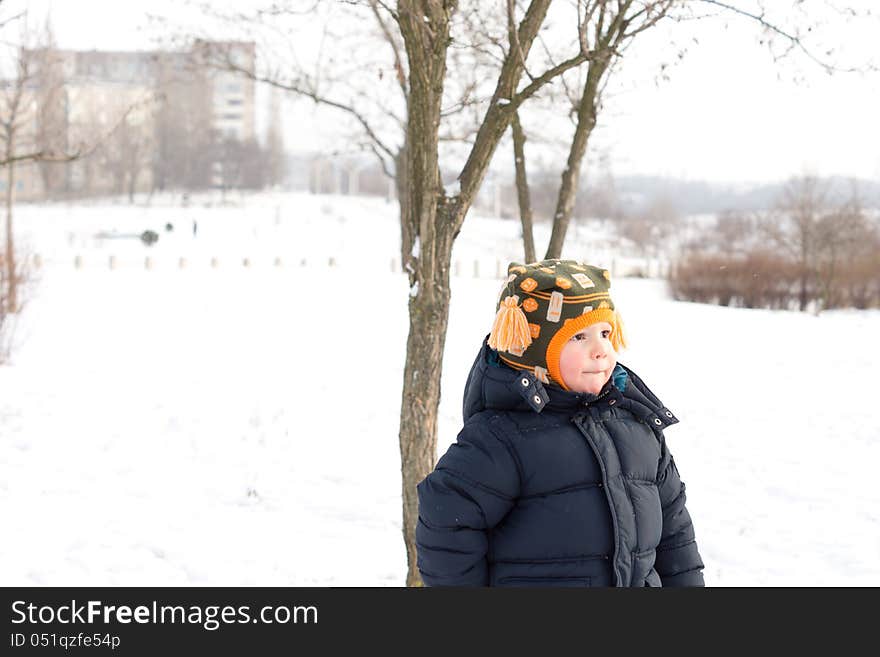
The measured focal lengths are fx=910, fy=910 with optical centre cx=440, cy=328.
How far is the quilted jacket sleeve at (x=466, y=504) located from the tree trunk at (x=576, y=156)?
6.22 m

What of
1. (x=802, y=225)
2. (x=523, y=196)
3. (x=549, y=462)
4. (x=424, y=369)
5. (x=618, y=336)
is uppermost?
(x=802, y=225)

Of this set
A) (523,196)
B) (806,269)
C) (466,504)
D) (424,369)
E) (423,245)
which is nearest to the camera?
(466,504)

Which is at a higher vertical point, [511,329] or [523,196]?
[523,196]

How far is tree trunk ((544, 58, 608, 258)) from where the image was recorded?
8.13 meters

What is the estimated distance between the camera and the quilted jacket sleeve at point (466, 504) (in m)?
2.29

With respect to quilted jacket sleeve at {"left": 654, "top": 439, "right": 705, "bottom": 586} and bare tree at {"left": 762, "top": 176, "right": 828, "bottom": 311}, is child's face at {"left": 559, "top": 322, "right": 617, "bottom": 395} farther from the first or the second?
bare tree at {"left": 762, "top": 176, "right": 828, "bottom": 311}

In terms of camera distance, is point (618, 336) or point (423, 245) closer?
point (618, 336)

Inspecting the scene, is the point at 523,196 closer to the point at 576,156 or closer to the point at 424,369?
the point at 576,156

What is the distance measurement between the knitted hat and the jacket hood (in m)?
0.05

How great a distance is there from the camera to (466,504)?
2.29 metres

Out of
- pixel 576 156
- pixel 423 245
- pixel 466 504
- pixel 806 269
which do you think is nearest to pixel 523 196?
pixel 576 156

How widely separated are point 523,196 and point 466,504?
7.64 metres

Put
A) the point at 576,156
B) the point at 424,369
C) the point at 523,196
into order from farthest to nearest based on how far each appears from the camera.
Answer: the point at 523,196 → the point at 576,156 → the point at 424,369

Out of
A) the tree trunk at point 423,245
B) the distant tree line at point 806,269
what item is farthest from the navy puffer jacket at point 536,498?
the distant tree line at point 806,269
